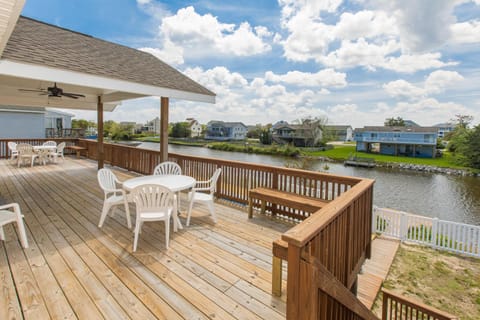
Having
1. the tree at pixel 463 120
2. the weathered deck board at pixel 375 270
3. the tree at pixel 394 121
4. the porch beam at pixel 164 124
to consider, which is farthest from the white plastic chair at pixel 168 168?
the tree at pixel 394 121

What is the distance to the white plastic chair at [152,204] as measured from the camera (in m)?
2.81

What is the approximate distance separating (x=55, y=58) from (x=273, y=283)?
4.72 m

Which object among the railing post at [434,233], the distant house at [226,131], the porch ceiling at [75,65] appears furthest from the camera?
the distant house at [226,131]

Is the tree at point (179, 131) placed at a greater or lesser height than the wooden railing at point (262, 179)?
greater

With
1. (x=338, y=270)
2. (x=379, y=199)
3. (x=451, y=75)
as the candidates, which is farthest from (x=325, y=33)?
(x=451, y=75)

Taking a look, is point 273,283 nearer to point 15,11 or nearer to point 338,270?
point 338,270

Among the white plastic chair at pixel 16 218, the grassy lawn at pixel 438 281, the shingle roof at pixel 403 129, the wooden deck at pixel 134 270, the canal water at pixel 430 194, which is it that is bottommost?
the canal water at pixel 430 194

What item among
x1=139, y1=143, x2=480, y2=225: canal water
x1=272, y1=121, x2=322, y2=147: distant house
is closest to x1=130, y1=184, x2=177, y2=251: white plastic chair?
x1=139, y1=143, x2=480, y2=225: canal water

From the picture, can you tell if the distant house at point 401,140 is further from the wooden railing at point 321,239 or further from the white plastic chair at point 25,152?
the white plastic chair at point 25,152

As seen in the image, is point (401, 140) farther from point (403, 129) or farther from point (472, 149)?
point (472, 149)

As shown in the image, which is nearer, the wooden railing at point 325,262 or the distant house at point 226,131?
the wooden railing at point 325,262

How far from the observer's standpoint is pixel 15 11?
185 cm

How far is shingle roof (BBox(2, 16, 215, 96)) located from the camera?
11.9 ft

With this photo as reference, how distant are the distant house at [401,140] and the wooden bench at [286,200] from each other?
3931cm
